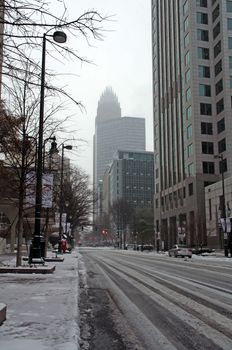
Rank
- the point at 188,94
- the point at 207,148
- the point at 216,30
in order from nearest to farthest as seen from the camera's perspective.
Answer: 1. the point at 207,148
2. the point at 216,30
3. the point at 188,94

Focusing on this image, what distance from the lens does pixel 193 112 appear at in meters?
93.3

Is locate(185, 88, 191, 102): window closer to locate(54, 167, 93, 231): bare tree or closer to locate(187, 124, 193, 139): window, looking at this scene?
locate(187, 124, 193, 139): window

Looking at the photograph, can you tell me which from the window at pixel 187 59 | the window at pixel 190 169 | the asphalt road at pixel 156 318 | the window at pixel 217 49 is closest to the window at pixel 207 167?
the window at pixel 190 169

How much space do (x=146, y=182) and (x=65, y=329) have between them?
541ft

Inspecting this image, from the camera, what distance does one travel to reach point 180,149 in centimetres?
10169

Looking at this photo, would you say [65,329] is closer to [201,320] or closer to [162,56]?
[201,320]

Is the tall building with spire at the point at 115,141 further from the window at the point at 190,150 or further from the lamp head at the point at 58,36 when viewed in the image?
the lamp head at the point at 58,36

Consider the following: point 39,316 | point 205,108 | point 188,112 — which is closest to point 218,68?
point 205,108

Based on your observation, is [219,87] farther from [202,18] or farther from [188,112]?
[202,18]

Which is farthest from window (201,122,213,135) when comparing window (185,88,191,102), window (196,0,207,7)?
window (196,0,207,7)

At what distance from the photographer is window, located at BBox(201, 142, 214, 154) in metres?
92.2

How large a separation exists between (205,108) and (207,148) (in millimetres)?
8439

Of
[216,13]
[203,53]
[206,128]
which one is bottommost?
[206,128]

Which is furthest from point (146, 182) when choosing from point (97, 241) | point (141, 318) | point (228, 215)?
point (141, 318)
